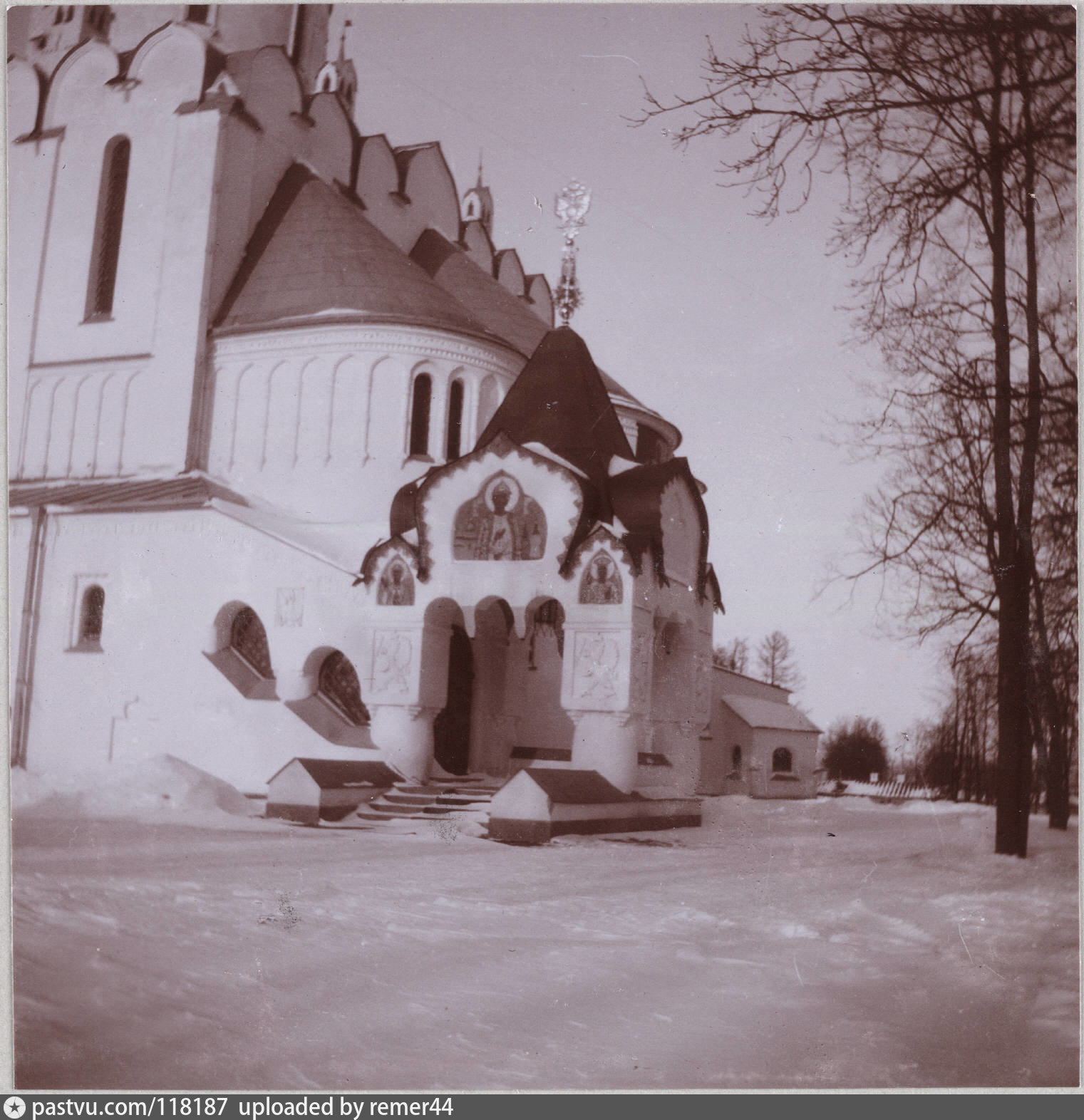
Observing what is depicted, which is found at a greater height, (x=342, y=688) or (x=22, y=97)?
(x=22, y=97)

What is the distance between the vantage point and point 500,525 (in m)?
5.18

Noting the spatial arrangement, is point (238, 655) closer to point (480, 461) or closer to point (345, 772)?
point (345, 772)

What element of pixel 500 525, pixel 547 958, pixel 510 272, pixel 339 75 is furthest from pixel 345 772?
pixel 339 75

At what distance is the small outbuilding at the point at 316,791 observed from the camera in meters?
4.31

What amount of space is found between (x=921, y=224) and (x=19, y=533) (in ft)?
11.3

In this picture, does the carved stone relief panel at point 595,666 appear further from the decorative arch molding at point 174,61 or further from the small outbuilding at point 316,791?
the decorative arch molding at point 174,61

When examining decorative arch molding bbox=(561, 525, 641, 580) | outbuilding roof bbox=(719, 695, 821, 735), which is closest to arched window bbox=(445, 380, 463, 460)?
decorative arch molding bbox=(561, 525, 641, 580)

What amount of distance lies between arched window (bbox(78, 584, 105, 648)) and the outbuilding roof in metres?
2.30

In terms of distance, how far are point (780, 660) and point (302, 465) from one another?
202 cm

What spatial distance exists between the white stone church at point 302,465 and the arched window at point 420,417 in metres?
0.01

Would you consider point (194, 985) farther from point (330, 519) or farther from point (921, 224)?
point (921, 224)

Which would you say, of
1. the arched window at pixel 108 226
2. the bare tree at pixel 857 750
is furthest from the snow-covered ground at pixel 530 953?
the arched window at pixel 108 226

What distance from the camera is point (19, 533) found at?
424cm
